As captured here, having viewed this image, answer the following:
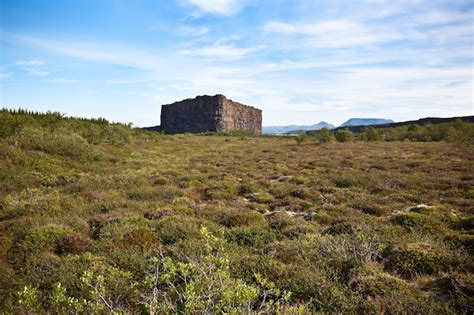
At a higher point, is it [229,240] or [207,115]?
[207,115]

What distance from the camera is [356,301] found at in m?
5.15

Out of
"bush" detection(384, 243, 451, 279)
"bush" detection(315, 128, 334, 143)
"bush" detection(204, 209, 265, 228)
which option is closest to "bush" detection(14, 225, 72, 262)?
"bush" detection(204, 209, 265, 228)

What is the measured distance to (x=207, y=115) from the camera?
79.1 metres

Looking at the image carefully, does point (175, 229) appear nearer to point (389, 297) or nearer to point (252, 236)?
point (252, 236)

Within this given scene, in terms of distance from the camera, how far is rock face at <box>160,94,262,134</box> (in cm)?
7800

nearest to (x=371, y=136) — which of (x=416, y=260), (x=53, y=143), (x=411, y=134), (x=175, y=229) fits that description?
(x=411, y=134)

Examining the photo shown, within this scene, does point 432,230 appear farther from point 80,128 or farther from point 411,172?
point 80,128

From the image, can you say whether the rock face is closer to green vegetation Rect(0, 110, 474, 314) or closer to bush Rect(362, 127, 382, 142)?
bush Rect(362, 127, 382, 142)

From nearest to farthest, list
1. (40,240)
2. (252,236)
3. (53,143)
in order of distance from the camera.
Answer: (40,240), (252,236), (53,143)

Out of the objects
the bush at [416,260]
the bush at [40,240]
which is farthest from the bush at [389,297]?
the bush at [40,240]

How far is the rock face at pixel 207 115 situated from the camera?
78.0 metres

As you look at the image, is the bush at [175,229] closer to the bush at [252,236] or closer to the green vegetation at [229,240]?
the green vegetation at [229,240]

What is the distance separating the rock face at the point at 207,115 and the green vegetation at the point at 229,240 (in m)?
59.8

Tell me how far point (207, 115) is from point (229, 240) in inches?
2852
